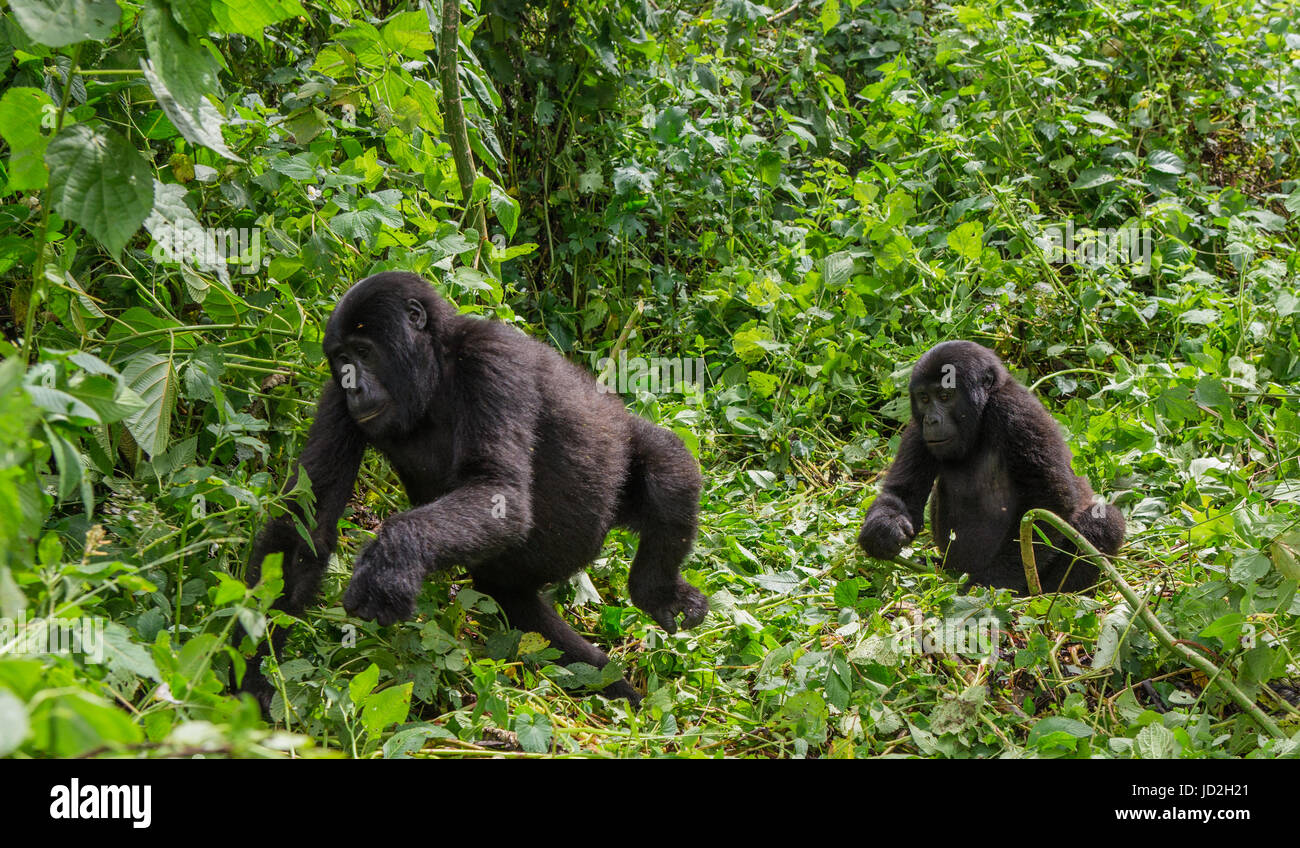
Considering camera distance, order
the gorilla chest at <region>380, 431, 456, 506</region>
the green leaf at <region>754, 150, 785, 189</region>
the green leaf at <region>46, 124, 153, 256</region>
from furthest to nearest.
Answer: the green leaf at <region>754, 150, 785, 189</region>
the gorilla chest at <region>380, 431, 456, 506</region>
the green leaf at <region>46, 124, 153, 256</region>

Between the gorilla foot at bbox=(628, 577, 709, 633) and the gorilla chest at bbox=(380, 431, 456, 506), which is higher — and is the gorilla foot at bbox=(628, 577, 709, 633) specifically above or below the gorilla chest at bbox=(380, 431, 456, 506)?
below

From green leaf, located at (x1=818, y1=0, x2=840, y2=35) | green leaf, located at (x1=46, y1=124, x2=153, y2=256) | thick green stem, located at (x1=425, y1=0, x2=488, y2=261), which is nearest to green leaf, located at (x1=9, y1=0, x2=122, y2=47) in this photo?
green leaf, located at (x1=46, y1=124, x2=153, y2=256)

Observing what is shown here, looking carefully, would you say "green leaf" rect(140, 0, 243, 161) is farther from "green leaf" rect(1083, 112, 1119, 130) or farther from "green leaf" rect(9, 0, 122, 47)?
"green leaf" rect(1083, 112, 1119, 130)

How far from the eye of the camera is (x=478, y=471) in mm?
3910

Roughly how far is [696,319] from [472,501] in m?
3.37

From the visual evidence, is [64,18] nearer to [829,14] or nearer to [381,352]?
[381,352]

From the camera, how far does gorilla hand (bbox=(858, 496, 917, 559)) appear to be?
479 centimetres

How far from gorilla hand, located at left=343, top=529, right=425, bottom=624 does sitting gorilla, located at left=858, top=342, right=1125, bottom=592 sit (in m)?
2.11

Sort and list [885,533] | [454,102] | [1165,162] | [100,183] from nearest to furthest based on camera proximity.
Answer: [100,183] < [885,533] < [454,102] < [1165,162]

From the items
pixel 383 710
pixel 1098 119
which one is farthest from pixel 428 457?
pixel 1098 119

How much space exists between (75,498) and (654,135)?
13.3 ft

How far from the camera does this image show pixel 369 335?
3980 mm

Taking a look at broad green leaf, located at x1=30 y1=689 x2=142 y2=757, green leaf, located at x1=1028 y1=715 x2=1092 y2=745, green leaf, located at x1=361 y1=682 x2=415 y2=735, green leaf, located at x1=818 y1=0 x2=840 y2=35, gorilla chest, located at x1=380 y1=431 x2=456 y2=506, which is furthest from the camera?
green leaf, located at x1=818 y1=0 x2=840 y2=35

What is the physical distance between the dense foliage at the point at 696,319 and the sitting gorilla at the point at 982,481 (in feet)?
0.67
